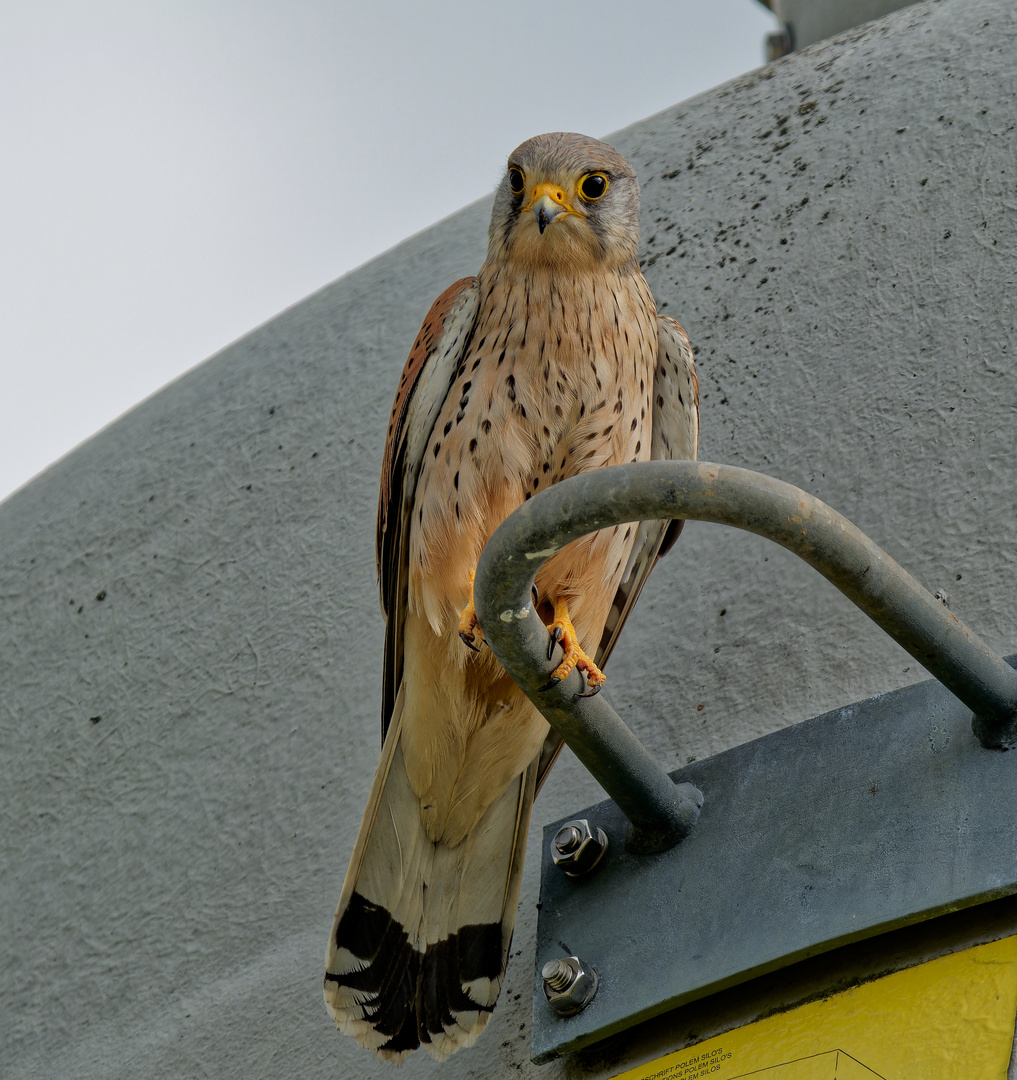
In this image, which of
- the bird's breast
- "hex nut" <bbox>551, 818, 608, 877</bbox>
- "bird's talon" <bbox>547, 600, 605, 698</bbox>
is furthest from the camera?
the bird's breast

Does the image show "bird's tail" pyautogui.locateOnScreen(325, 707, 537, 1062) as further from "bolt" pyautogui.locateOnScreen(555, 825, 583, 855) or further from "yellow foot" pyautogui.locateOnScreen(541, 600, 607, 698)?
"yellow foot" pyautogui.locateOnScreen(541, 600, 607, 698)

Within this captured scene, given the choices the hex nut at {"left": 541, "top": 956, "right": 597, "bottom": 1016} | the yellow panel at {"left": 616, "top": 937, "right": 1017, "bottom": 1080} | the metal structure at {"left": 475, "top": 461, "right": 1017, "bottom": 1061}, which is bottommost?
the yellow panel at {"left": 616, "top": 937, "right": 1017, "bottom": 1080}

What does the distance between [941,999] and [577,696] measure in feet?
1.73

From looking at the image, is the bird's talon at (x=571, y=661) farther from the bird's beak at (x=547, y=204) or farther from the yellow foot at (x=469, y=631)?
the bird's beak at (x=547, y=204)

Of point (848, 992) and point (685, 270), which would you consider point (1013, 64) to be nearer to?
point (685, 270)

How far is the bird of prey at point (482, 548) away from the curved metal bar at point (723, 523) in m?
0.28

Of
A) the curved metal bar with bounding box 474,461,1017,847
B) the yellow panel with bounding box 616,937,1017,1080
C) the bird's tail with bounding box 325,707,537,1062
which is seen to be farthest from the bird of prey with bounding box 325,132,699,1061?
the yellow panel with bounding box 616,937,1017,1080

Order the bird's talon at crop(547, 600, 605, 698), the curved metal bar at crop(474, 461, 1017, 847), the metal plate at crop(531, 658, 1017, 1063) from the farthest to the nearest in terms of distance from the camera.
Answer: the bird's talon at crop(547, 600, 605, 698) → the metal plate at crop(531, 658, 1017, 1063) → the curved metal bar at crop(474, 461, 1017, 847)

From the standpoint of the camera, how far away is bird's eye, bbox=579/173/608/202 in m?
2.27

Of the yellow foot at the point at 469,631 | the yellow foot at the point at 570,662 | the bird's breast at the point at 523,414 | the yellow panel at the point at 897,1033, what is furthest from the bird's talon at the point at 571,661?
the yellow panel at the point at 897,1033

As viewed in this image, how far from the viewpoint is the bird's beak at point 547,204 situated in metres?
2.15

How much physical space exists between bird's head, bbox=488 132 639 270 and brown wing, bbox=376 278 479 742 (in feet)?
0.47

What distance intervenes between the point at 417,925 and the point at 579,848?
0.31 meters

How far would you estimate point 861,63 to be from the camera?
2.87 metres
